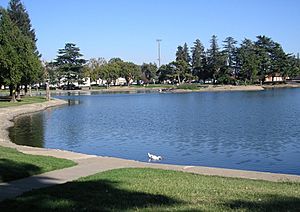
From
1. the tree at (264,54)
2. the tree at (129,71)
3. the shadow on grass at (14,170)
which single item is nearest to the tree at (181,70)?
the tree at (129,71)

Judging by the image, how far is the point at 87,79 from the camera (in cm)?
16688

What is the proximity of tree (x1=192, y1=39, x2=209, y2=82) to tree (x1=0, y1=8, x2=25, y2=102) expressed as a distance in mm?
101029

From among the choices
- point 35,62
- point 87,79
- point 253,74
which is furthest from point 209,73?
point 35,62

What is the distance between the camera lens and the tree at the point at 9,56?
59450 mm

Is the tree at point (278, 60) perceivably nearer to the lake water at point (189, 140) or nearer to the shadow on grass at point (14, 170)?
the lake water at point (189, 140)

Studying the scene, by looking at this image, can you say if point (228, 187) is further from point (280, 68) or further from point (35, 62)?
point (280, 68)

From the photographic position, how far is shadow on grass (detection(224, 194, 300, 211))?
753cm

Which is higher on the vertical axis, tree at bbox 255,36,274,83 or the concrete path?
tree at bbox 255,36,274,83

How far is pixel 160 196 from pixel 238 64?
469 ft

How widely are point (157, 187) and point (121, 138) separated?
21.0 m

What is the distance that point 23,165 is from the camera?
13398 mm

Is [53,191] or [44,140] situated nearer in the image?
[53,191]

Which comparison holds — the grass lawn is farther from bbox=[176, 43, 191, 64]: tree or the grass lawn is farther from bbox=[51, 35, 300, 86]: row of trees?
bbox=[176, 43, 191, 64]: tree

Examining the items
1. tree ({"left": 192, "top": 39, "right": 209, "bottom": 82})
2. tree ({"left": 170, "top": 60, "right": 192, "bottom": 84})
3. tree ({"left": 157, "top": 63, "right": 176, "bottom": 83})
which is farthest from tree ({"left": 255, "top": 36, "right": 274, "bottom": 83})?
tree ({"left": 157, "top": 63, "right": 176, "bottom": 83})
